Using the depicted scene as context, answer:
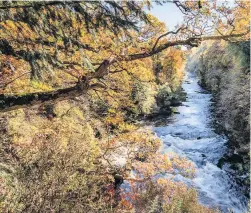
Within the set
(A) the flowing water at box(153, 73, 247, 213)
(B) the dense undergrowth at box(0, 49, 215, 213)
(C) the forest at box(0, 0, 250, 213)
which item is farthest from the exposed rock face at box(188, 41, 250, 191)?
(B) the dense undergrowth at box(0, 49, 215, 213)

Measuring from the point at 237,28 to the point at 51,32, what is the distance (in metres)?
4.77

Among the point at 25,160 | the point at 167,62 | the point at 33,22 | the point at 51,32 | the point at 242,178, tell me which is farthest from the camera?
the point at 167,62

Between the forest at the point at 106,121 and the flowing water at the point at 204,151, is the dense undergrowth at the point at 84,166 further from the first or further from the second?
the flowing water at the point at 204,151

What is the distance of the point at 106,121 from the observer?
1177cm

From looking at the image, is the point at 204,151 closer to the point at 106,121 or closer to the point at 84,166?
the point at 106,121

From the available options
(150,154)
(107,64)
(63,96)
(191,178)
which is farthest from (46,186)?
(191,178)

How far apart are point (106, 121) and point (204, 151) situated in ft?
29.2

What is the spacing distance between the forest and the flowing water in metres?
0.08

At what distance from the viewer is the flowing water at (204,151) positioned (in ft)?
42.6

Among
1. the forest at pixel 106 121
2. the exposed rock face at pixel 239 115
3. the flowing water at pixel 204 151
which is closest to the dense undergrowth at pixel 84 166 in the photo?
the forest at pixel 106 121

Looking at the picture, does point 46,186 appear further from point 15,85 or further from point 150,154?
point 150,154

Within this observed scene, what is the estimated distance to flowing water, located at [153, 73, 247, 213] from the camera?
12977 millimetres

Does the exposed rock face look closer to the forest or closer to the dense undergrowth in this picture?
the forest

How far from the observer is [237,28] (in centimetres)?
694
